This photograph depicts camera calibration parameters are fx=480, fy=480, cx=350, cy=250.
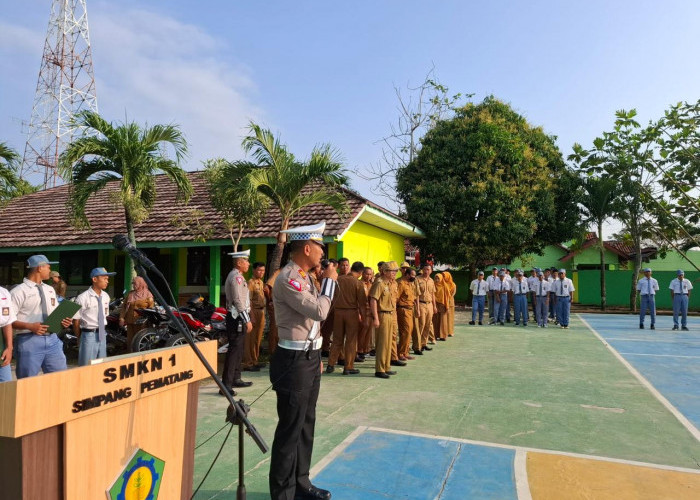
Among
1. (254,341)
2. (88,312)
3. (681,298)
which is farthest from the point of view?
(681,298)

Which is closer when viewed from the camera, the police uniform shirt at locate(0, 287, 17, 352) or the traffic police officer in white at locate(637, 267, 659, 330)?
the police uniform shirt at locate(0, 287, 17, 352)

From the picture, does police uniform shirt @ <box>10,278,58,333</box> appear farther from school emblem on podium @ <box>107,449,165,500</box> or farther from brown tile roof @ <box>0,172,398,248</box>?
brown tile roof @ <box>0,172,398,248</box>

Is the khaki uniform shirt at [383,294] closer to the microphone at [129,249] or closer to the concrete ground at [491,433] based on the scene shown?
the concrete ground at [491,433]

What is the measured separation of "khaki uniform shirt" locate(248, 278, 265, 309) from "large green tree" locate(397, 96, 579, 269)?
11.5 meters

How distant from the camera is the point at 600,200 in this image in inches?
784

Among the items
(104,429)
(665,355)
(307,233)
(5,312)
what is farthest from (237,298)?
(665,355)

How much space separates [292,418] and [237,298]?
348 centimetres

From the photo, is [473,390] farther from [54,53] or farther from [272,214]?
[54,53]

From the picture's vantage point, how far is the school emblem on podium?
6.88 feet

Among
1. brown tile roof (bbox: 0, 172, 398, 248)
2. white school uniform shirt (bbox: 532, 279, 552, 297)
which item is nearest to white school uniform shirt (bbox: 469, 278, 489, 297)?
white school uniform shirt (bbox: 532, 279, 552, 297)

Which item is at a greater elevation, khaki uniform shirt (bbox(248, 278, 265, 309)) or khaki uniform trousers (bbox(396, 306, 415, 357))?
khaki uniform shirt (bbox(248, 278, 265, 309))

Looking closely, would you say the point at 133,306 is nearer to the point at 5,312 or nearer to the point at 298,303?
the point at 5,312

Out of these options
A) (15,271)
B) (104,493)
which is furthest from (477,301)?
(15,271)

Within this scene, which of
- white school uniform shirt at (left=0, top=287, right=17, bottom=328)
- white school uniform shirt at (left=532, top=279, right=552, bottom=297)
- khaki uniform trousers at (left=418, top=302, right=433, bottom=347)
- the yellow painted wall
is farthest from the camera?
white school uniform shirt at (left=532, top=279, right=552, bottom=297)
